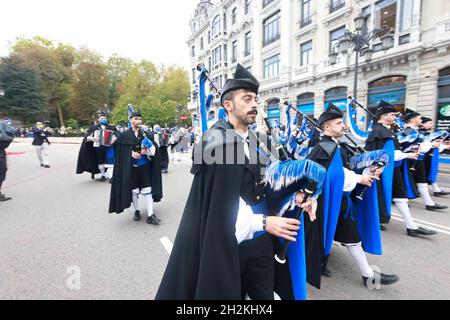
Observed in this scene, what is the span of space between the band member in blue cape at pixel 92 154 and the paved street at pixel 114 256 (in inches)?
107

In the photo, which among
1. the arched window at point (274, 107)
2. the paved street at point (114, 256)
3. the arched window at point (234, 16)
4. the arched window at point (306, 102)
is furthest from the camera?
the arched window at point (234, 16)

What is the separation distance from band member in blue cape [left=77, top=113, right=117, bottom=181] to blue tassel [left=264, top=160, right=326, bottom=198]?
786 centimetres

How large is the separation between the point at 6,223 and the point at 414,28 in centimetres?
1875

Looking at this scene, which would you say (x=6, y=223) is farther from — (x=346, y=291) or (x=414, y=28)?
(x=414, y=28)

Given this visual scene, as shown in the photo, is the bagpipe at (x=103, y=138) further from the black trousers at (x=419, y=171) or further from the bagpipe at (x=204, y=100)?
the black trousers at (x=419, y=171)

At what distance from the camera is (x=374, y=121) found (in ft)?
13.7

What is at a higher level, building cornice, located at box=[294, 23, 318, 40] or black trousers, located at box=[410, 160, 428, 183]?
building cornice, located at box=[294, 23, 318, 40]

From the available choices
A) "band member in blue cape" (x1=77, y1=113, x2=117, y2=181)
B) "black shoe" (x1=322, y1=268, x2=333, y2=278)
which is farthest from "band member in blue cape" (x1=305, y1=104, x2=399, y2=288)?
"band member in blue cape" (x1=77, y1=113, x2=117, y2=181)

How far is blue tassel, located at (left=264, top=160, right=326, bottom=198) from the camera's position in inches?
58.9

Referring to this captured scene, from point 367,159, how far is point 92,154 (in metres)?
8.83

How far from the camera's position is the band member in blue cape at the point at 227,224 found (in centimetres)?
139

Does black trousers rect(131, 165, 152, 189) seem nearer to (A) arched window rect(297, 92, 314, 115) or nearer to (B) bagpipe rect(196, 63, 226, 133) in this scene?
(B) bagpipe rect(196, 63, 226, 133)

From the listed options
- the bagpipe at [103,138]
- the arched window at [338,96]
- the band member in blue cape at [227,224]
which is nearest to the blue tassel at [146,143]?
the bagpipe at [103,138]

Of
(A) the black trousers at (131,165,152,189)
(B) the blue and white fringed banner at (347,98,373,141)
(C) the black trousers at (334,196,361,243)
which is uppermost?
(B) the blue and white fringed banner at (347,98,373,141)
